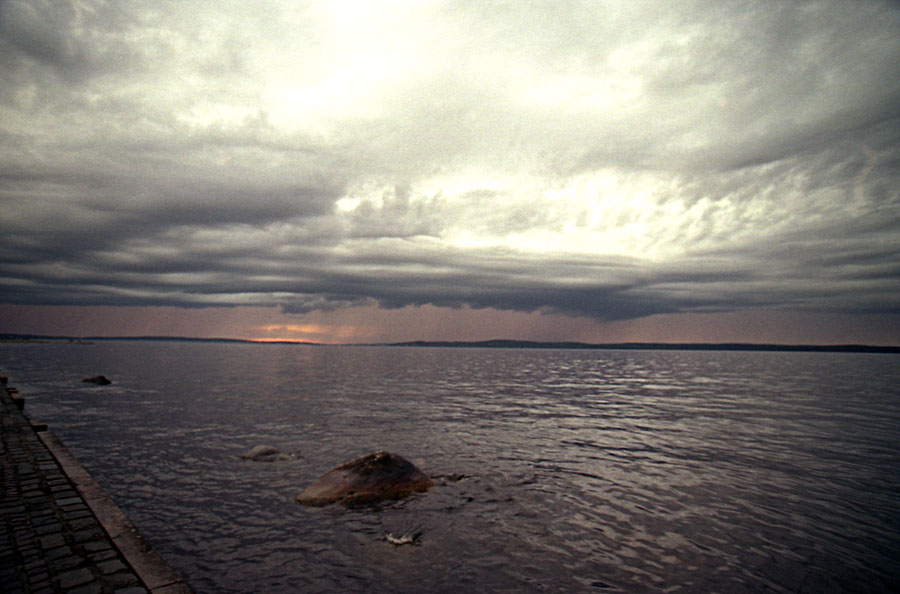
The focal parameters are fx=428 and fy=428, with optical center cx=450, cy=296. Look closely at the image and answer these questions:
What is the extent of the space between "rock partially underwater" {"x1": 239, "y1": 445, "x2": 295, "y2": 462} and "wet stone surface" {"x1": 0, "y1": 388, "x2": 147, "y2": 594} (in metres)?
6.12

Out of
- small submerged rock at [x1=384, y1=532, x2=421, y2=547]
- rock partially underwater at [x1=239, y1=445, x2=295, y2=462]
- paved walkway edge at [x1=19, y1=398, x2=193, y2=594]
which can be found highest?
paved walkway edge at [x1=19, y1=398, x2=193, y2=594]

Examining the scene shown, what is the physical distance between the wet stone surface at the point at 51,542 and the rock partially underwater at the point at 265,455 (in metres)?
6.12

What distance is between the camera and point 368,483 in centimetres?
1362

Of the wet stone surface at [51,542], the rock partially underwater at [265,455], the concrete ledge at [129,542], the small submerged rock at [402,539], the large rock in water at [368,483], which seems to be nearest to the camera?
the wet stone surface at [51,542]

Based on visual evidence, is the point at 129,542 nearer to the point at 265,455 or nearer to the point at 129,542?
the point at 129,542

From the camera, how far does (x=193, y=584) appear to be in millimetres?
8516

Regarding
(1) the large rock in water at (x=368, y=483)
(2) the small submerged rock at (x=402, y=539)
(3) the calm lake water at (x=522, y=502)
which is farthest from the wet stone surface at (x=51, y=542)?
(1) the large rock in water at (x=368, y=483)

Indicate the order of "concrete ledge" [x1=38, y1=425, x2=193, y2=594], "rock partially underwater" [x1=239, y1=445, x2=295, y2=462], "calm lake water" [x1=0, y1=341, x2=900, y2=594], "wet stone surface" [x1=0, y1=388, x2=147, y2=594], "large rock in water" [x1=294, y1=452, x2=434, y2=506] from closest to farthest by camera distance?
1. "wet stone surface" [x1=0, y1=388, x2=147, y2=594]
2. "concrete ledge" [x1=38, y1=425, x2=193, y2=594]
3. "calm lake water" [x1=0, y1=341, x2=900, y2=594]
4. "large rock in water" [x1=294, y1=452, x2=434, y2=506]
5. "rock partially underwater" [x1=239, y1=445, x2=295, y2=462]

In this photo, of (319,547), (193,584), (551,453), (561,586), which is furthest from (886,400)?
(193,584)

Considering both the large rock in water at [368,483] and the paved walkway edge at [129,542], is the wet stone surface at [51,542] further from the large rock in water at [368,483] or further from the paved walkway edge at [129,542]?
the large rock in water at [368,483]

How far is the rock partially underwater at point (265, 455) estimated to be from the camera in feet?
57.9

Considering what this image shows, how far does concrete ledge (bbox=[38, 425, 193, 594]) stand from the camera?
7.20m

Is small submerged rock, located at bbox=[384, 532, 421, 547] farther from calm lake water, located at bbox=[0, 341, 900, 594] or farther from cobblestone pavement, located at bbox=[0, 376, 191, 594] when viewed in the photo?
cobblestone pavement, located at bbox=[0, 376, 191, 594]

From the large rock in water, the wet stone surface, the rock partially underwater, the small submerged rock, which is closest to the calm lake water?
the small submerged rock
